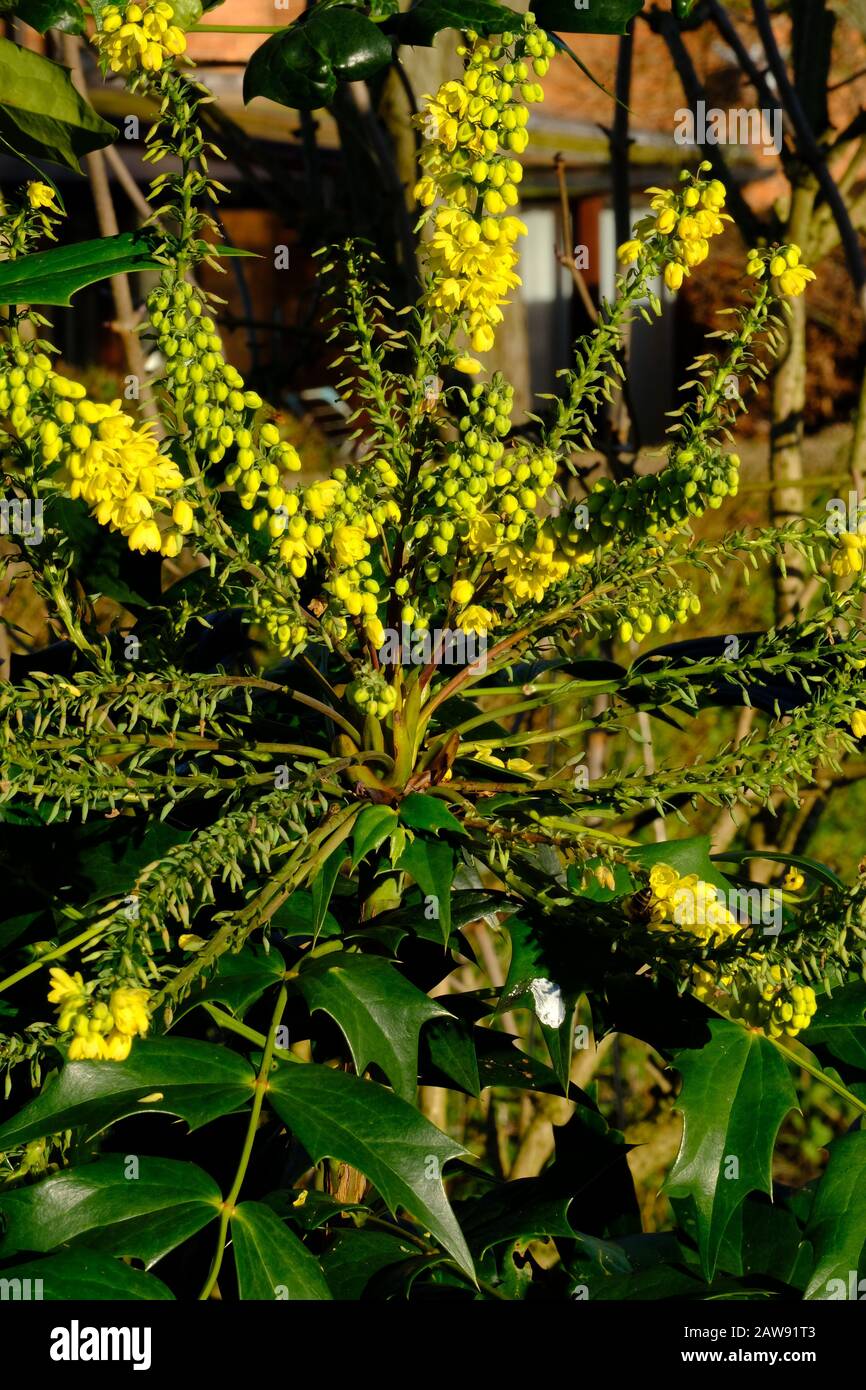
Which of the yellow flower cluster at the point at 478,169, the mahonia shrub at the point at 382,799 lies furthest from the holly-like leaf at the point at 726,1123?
the yellow flower cluster at the point at 478,169

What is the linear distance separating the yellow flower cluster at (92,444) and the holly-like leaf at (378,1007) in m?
0.27

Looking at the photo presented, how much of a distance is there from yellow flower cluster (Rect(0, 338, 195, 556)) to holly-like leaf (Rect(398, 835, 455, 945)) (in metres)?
0.23

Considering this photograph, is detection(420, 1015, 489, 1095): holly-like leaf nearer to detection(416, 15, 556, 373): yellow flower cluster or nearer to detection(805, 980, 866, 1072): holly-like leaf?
detection(805, 980, 866, 1072): holly-like leaf

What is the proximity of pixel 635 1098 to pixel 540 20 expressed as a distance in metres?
2.20

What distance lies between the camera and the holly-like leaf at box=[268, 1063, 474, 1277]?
0.69 meters

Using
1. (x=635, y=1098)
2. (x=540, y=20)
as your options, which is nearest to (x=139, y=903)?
(x=540, y=20)

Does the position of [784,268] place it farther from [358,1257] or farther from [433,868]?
[358,1257]

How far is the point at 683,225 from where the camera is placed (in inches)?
29.8

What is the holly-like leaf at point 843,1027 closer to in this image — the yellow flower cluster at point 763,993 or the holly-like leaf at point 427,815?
the yellow flower cluster at point 763,993

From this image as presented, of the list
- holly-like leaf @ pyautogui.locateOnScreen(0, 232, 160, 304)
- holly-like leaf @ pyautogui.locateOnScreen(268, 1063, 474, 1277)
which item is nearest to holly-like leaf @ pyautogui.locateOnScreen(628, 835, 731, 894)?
holly-like leaf @ pyautogui.locateOnScreen(268, 1063, 474, 1277)

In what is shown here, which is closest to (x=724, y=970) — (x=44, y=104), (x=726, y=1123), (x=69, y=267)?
(x=726, y=1123)
